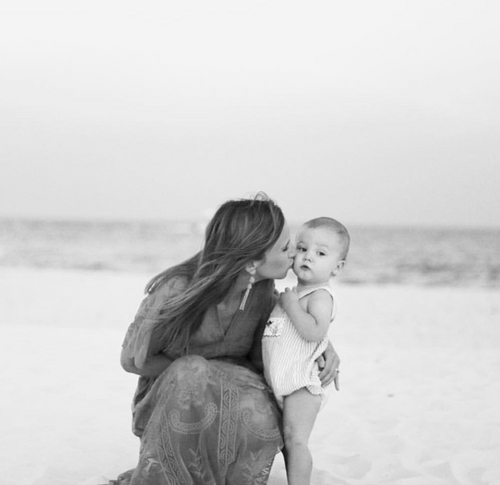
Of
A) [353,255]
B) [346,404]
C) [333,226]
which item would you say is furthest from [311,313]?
[353,255]

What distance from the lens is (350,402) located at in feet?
16.8

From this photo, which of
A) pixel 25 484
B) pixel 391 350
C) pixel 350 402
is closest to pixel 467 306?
pixel 391 350

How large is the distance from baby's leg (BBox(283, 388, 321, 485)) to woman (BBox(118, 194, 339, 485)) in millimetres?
47

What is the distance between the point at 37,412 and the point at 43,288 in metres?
8.26

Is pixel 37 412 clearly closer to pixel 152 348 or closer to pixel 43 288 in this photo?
pixel 152 348

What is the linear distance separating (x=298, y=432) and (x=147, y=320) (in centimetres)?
72

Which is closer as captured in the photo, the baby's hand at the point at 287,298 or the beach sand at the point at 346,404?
the baby's hand at the point at 287,298

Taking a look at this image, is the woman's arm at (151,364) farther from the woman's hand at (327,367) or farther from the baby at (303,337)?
the woman's hand at (327,367)

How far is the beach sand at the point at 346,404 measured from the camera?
367 centimetres

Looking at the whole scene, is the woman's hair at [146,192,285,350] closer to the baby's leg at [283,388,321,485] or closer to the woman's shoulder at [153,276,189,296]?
the woman's shoulder at [153,276,189,296]

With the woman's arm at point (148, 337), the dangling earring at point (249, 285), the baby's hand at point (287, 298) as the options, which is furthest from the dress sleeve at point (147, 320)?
the baby's hand at point (287, 298)

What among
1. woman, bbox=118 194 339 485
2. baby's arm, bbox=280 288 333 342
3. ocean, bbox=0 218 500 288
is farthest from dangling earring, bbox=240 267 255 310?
ocean, bbox=0 218 500 288

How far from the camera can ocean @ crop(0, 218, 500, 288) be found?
20.7m

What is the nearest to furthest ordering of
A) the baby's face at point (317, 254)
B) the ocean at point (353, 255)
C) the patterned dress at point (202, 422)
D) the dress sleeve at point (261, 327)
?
the patterned dress at point (202, 422)
the baby's face at point (317, 254)
the dress sleeve at point (261, 327)
the ocean at point (353, 255)
